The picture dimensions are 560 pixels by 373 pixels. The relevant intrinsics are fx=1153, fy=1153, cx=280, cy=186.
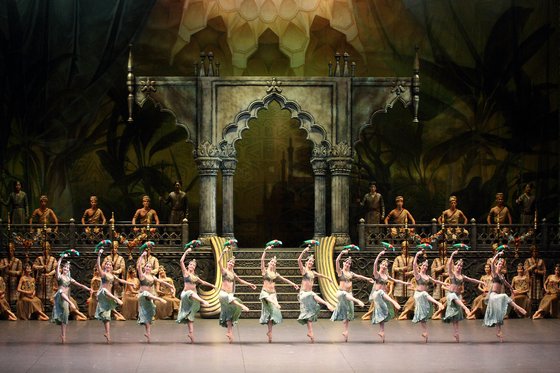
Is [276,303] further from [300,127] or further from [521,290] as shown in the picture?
[521,290]

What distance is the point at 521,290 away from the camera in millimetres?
22703

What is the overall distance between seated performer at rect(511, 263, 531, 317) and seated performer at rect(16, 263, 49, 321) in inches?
361

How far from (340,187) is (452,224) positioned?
2439 mm

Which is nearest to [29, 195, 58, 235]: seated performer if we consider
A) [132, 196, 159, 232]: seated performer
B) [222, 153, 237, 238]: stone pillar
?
[132, 196, 159, 232]: seated performer

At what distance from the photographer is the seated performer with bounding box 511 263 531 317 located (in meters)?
22.7

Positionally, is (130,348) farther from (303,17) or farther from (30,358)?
(303,17)

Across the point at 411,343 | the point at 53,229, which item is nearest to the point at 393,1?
the point at 53,229

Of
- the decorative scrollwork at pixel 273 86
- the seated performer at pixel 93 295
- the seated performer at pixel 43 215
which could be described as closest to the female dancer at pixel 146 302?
the seated performer at pixel 93 295

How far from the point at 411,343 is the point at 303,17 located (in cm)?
1172

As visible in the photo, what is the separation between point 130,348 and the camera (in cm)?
1848

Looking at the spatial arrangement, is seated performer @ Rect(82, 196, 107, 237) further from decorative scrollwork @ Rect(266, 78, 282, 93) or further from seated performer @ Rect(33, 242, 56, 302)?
decorative scrollwork @ Rect(266, 78, 282, 93)

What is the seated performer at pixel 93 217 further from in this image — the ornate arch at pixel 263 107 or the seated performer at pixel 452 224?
the seated performer at pixel 452 224

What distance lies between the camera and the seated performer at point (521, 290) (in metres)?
22.7

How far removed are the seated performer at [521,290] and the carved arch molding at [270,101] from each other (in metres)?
3.58
